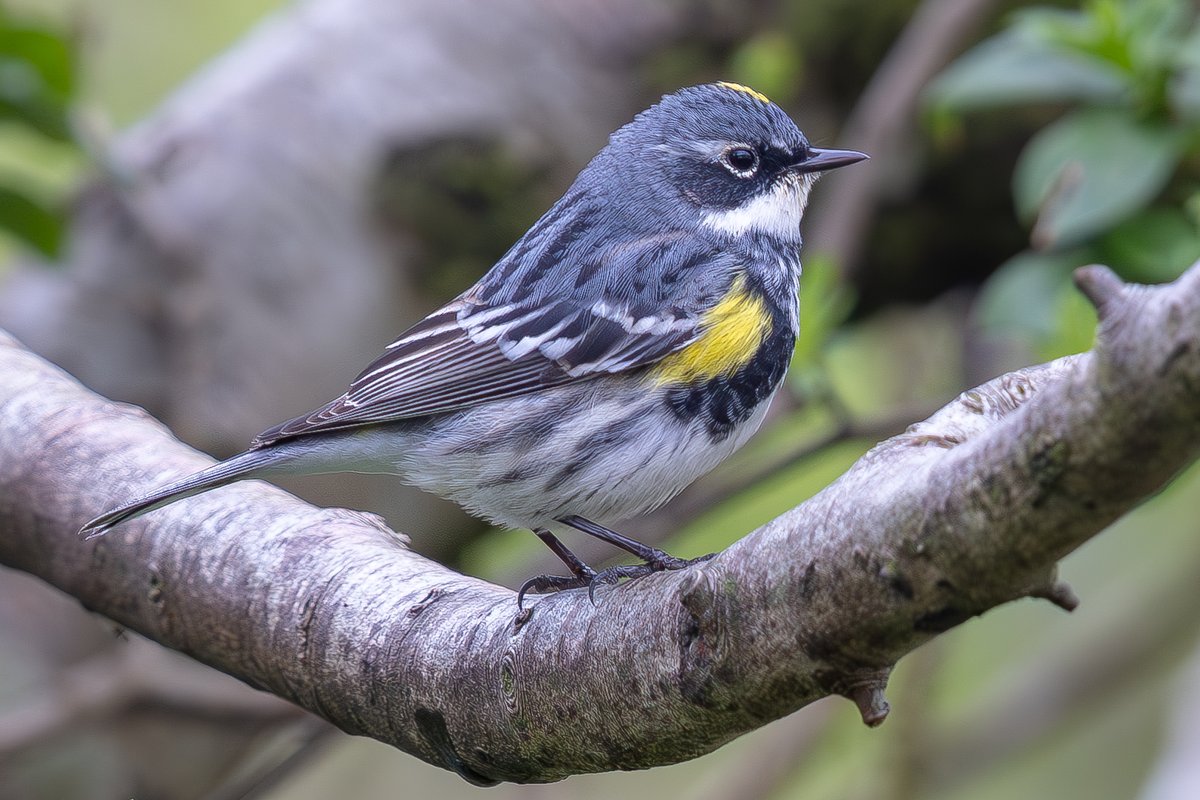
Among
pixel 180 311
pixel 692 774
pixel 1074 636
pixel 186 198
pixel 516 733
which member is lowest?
pixel 692 774

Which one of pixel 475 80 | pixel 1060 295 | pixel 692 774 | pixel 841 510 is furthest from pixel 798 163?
pixel 692 774

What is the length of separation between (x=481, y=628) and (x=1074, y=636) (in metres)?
3.53

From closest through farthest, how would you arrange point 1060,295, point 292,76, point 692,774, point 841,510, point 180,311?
1. point 841,510
2. point 1060,295
3. point 180,311
4. point 292,76
5. point 692,774

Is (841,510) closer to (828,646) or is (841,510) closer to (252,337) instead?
(828,646)

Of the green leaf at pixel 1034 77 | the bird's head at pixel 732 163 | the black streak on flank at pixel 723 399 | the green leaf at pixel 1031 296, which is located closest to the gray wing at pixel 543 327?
the black streak on flank at pixel 723 399

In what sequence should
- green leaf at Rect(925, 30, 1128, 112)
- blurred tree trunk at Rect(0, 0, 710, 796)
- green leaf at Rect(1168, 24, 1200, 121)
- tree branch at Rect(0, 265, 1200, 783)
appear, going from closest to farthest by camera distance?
1. tree branch at Rect(0, 265, 1200, 783)
2. green leaf at Rect(1168, 24, 1200, 121)
3. green leaf at Rect(925, 30, 1128, 112)
4. blurred tree trunk at Rect(0, 0, 710, 796)

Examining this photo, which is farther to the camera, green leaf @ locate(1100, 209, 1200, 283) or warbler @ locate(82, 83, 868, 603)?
green leaf @ locate(1100, 209, 1200, 283)

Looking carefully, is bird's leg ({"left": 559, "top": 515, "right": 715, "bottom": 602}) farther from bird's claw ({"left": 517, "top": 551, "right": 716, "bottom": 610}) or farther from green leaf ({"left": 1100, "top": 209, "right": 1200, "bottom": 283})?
green leaf ({"left": 1100, "top": 209, "right": 1200, "bottom": 283})

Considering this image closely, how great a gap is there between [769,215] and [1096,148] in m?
0.99

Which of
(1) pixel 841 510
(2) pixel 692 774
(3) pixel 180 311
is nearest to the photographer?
Answer: (1) pixel 841 510

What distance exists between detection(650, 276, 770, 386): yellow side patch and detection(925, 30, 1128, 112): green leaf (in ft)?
3.94

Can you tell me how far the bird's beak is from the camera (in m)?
3.49

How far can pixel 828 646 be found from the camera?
1.64 m

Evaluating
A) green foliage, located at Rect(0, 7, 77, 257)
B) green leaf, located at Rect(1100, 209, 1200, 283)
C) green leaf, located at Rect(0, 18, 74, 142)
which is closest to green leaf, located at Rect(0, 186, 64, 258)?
green foliage, located at Rect(0, 7, 77, 257)
